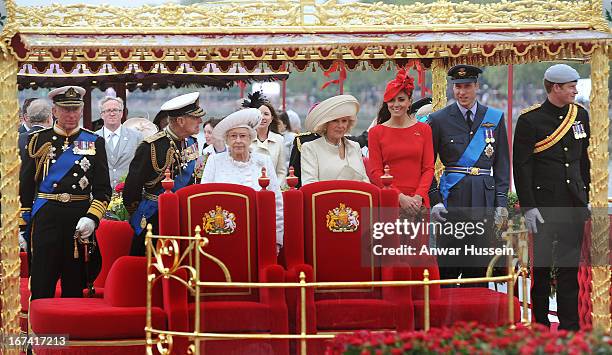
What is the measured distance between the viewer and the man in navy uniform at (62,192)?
9.06m

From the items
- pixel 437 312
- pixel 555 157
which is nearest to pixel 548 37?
pixel 555 157

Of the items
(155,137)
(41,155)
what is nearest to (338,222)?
(155,137)

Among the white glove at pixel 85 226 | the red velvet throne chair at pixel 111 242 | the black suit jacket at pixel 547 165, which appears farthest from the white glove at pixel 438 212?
the white glove at pixel 85 226

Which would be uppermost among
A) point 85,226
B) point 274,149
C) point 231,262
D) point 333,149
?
point 274,149

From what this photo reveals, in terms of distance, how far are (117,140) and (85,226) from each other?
3.74 meters

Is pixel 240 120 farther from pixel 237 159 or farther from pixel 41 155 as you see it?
pixel 41 155

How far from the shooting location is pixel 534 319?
9.73 m

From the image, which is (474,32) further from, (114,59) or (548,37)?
(114,59)

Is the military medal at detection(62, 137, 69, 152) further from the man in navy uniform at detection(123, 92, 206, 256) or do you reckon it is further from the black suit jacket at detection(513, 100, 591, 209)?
the black suit jacket at detection(513, 100, 591, 209)

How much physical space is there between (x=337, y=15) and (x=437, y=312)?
213 cm

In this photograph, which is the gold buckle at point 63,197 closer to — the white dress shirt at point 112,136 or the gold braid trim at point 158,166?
the gold braid trim at point 158,166

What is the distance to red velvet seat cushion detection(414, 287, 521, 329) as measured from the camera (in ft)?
26.8

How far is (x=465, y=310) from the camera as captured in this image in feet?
26.9

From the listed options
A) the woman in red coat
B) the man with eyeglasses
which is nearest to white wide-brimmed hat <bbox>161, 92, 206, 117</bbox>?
the woman in red coat
